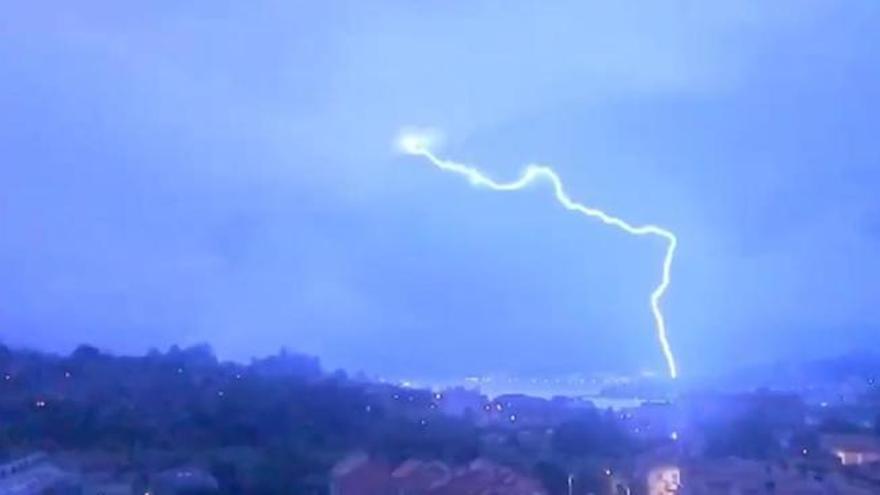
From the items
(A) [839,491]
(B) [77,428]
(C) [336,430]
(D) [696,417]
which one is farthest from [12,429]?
(D) [696,417]

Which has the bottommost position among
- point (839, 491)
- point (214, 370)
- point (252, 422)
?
point (839, 491)

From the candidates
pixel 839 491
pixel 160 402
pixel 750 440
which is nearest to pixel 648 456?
pixel 750 440

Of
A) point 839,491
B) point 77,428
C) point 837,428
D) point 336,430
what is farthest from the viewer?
point 837,428

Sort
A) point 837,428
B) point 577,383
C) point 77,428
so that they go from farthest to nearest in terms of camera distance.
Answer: point 577,383 < point 837,428 < point 77,428

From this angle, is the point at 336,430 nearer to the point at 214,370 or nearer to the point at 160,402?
the point at 160,402

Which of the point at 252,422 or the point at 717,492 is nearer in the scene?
the point at 717,492

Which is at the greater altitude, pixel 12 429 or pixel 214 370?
pixel 214 370

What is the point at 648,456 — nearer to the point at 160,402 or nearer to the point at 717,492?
the point at 717,492

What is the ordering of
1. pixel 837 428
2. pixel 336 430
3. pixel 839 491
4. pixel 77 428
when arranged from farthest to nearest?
1. pixel 837 428
2. pixel 336 430
3. pixel 77 428
4. pixel 839 491

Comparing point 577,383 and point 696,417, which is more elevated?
point 577,383
